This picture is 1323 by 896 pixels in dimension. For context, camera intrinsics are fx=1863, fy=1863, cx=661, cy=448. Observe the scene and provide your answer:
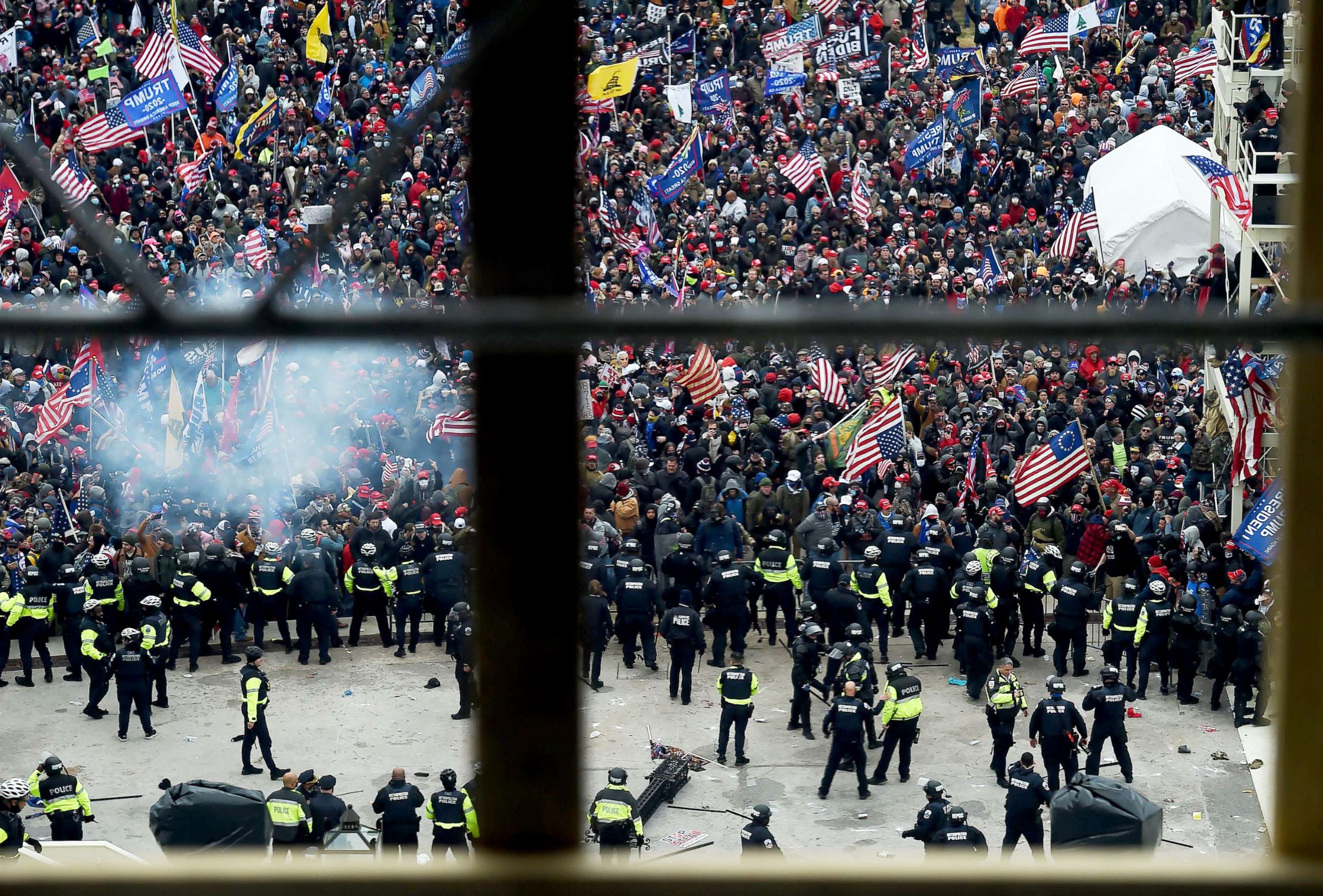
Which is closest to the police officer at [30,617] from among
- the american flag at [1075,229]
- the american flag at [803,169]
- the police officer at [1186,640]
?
the police officer at [1186,640]

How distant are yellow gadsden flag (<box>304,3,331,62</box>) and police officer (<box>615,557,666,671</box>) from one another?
15583 millimetres

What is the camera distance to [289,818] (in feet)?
47.1

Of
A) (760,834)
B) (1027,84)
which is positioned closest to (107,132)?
(1027,84)

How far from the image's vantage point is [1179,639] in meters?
18.1

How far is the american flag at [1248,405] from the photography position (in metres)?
19.9

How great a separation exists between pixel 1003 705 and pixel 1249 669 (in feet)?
9.77

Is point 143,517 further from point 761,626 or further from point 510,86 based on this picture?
point 510,86

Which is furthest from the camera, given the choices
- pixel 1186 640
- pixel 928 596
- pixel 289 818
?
pixel 928 596

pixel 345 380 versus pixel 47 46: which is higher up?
→ pixel 47 46

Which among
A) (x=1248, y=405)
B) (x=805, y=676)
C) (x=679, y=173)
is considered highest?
(x=679, y=173)

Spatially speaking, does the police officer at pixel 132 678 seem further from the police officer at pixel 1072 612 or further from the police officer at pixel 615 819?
the police officer at pixel 1072 612

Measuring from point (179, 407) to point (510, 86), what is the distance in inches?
739

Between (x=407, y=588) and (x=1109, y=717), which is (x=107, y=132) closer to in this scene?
(x=407, y=588)

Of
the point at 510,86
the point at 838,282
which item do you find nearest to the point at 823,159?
the point at 838,282
